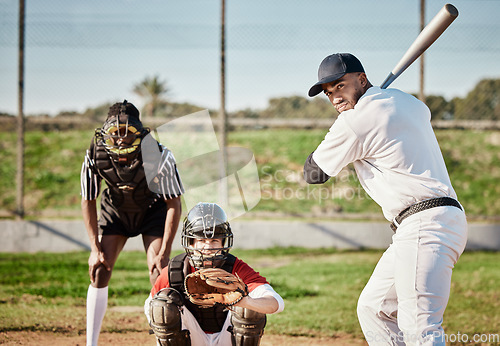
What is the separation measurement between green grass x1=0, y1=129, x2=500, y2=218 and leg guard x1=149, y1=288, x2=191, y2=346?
6729 mm

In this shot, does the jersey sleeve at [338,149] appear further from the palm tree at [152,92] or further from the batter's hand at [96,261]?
the palm tree at [152,92]

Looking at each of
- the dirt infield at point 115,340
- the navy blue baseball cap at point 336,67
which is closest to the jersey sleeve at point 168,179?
the dirt infield at point 115,340

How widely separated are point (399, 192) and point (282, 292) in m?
3.55

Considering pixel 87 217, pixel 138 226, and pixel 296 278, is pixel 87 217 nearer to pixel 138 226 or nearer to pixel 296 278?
pixel 138 226

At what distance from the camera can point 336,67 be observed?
3.19m

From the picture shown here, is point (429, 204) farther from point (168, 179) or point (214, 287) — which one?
point (168, 179)

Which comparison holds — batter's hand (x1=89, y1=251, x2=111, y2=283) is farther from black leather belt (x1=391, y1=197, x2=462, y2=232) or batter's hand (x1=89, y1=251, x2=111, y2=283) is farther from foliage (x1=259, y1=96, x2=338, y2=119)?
foliage (x1=259, y1=96, x2=338, y2=119)

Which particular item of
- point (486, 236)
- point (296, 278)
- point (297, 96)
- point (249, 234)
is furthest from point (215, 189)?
point (486, 236)

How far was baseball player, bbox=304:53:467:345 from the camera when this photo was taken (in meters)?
2.81

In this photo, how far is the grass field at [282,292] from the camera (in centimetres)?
493

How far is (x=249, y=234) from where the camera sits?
8727 millimetres

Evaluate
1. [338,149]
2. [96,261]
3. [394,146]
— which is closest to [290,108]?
[96,261]

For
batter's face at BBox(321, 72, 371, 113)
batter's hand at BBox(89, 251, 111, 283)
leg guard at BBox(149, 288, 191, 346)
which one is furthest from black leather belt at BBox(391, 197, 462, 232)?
batter's hand at BBox(89, 251, 111, 283)

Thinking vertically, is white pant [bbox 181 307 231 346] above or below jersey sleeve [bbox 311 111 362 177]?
below
